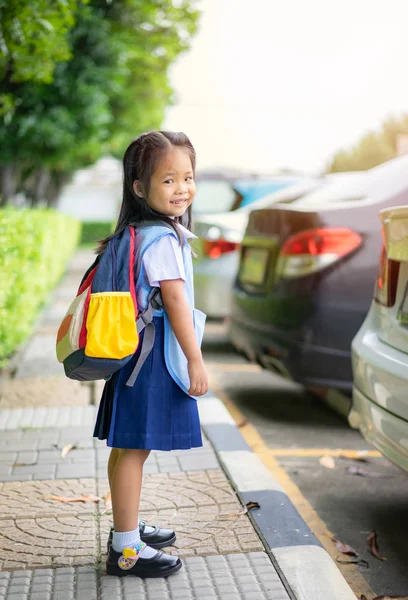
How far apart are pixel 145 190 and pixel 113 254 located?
0.26 m

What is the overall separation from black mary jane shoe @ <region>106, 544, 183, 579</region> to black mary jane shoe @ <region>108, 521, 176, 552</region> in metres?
0.20

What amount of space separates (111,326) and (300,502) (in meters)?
→ 1.79

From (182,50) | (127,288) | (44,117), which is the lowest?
(127,288)

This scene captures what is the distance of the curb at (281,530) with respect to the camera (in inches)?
107

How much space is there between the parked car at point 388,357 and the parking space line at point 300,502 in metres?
0.47

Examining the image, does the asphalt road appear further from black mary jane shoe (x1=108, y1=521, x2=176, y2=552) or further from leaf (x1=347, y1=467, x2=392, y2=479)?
black mary jane shoe (x1=108, y1=521, x2=176, y2=552)

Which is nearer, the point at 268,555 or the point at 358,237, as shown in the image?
the point at 268,555

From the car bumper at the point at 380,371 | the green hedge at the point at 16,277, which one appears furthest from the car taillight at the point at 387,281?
the green hedge at the point at 16,277

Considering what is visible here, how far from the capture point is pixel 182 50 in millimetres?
20438

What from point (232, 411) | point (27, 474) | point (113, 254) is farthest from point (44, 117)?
point (113, 254)

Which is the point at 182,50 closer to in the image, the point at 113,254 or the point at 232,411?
the point at 232,411

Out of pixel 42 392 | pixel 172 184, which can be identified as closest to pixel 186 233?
pixel 172 184

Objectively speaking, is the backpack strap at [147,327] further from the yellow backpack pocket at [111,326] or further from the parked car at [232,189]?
the parked car at [232,189]

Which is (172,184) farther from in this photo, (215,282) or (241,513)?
(215,282)
